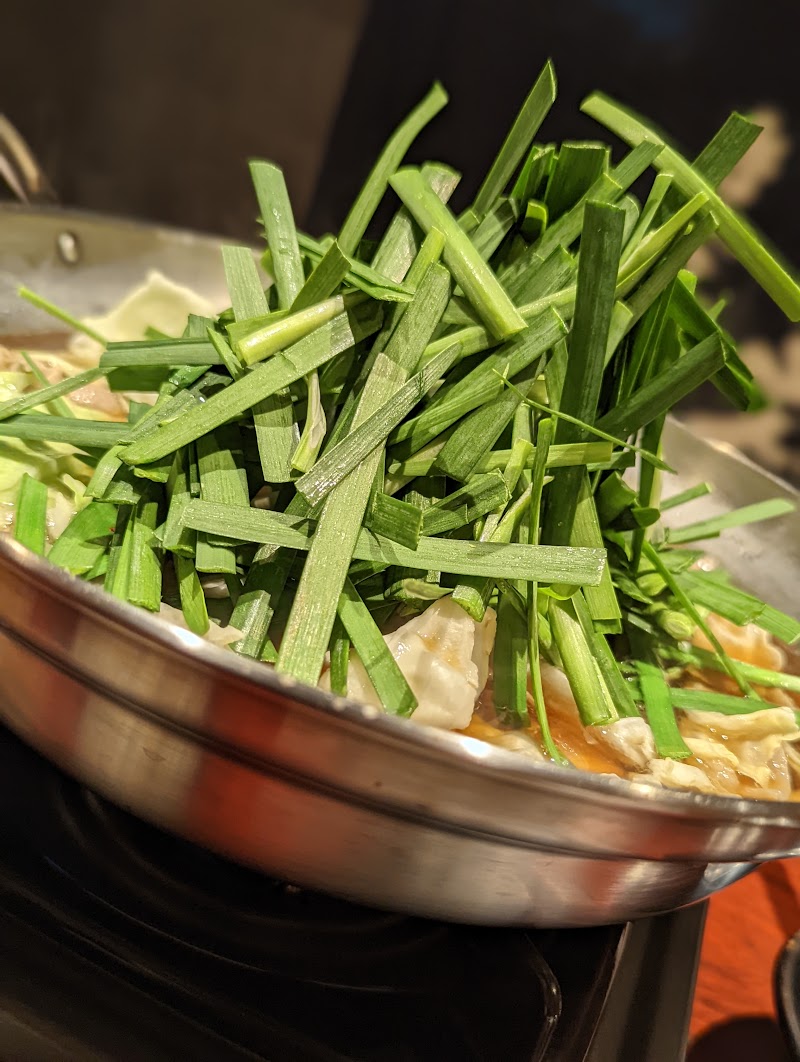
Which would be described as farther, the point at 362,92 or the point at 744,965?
the point at 362,92

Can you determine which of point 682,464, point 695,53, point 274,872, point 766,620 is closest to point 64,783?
point 274,872

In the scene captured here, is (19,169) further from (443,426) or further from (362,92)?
(362,92)

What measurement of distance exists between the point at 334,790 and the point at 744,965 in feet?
2.73

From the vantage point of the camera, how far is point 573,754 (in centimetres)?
87

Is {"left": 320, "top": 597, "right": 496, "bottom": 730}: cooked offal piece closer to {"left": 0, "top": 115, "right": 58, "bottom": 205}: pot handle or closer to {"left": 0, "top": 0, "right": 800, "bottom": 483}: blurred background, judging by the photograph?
{"left": 0, "top": 115, "right": 58, "bottom": 205}: pot handle

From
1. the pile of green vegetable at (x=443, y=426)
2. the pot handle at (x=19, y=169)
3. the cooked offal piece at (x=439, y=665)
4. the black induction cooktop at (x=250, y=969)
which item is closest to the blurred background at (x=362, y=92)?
the pot handle at (x=19, y=169)

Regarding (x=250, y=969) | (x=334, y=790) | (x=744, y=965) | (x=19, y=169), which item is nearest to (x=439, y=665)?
→ (x=334, y=790)

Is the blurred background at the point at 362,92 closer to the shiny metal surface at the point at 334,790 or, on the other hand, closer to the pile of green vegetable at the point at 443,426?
the pile of green vegetable at the point at 443,426

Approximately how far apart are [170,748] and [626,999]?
1.78 feet

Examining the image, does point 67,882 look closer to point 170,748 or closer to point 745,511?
point 170,748

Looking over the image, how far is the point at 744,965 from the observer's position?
1127 mm

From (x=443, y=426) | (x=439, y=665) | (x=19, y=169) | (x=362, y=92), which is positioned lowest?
(x=439, y=665)

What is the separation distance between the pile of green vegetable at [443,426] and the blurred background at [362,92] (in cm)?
263

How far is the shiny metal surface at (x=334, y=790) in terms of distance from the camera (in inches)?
22.0
